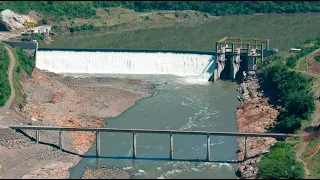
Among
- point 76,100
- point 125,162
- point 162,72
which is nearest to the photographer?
point 125,162

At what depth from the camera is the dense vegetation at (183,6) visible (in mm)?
137875

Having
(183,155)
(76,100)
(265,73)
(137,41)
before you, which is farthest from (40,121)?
(137,41)

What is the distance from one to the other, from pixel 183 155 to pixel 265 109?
46.8 ft

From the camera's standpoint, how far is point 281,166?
5606cm

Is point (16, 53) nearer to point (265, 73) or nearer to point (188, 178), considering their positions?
point (265, 73)

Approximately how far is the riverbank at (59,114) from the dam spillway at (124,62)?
4.61m

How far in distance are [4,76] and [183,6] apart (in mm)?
69559

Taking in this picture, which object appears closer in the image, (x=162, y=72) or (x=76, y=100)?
(x=76, y=100)

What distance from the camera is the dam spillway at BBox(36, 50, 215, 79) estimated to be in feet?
312

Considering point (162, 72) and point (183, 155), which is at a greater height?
point (162, 72)

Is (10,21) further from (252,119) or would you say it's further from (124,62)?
(252,119)

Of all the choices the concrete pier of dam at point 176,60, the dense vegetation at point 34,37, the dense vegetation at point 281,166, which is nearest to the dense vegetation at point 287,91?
the concrete pier of dam at point 176,60

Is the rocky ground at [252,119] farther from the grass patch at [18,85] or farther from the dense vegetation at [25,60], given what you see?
the dense vegetation at [25,60]

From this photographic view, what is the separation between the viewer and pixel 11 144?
63.5 meters
